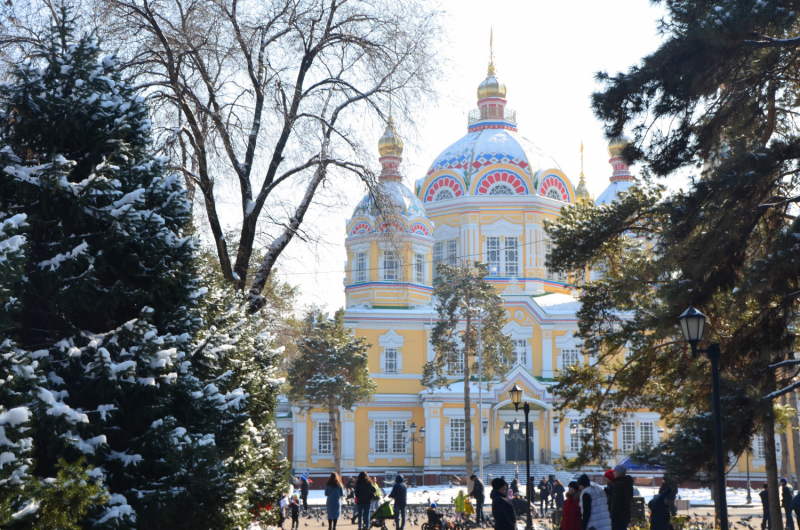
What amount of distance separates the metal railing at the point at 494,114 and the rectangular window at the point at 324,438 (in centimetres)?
1954

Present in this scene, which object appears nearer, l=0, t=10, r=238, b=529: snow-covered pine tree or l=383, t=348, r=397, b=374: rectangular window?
l=0, t=10, r=238, b=529: snow-covered pine tree

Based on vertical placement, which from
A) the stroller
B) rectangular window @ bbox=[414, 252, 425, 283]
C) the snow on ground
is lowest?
the snow on ground

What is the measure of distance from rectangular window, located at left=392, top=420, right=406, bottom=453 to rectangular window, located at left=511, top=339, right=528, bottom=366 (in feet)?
22.1

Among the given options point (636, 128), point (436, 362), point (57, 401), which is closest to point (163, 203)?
point (57, 401)

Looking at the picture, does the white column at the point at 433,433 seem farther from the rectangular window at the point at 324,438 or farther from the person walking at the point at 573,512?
the person walking at the point at 573,512

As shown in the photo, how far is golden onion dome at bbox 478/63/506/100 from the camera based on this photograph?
49.8 m

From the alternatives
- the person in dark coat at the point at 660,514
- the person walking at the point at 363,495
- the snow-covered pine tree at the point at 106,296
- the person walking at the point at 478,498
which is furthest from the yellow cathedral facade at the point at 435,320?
the snow-covered pine tree at the point at 106,296

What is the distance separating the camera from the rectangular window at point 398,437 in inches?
1649

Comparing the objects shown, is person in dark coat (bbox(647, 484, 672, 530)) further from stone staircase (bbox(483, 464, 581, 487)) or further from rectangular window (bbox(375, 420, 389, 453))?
rectangular window (bbox(375, 420, 389, 453))

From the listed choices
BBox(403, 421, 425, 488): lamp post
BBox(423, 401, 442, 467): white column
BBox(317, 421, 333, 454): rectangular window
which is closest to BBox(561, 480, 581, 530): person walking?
BBox(403, 421, 425, 488): lamp post

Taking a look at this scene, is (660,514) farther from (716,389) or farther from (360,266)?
(360,266)

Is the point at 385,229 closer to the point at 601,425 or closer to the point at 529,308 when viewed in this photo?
the point at 601,425

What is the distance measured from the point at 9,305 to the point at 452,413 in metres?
35.8

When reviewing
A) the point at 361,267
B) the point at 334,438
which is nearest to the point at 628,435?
the point at 334,438
